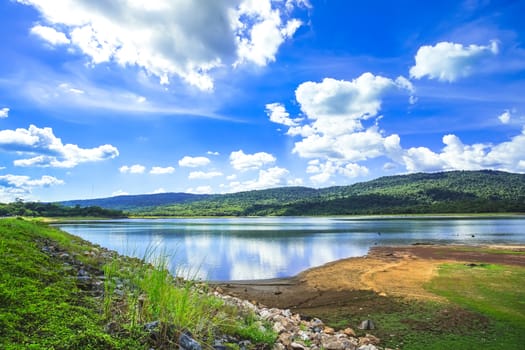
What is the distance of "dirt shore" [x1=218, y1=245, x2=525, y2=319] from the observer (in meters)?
16.8

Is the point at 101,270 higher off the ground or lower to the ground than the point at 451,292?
higher

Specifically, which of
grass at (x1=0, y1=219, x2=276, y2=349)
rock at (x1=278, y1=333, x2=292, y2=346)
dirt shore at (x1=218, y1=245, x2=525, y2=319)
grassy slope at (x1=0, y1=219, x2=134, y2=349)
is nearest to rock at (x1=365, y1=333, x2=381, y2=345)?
dirt shore at (x1=218, y1=245, x2=525, y2=319)

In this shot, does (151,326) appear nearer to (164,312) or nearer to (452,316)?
(164,312)

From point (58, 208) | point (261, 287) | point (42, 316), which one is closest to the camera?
point (42, 316)

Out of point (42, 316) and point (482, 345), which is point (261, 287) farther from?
point (42, 316)

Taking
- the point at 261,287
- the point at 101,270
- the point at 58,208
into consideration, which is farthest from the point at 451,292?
the point at 58,208

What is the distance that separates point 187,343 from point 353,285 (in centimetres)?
1866

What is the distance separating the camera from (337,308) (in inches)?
631

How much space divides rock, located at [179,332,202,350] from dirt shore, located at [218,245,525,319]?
10.7 meters

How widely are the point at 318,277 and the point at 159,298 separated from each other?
71.1 feet

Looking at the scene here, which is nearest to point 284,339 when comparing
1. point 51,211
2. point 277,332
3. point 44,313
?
point 277,332

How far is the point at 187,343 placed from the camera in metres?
5.00

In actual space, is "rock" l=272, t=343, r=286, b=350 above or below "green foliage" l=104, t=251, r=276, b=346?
below

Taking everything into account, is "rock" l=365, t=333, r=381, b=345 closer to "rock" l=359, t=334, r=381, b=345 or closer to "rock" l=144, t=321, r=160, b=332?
"rock" l=359, t=334, r=381, b=345
